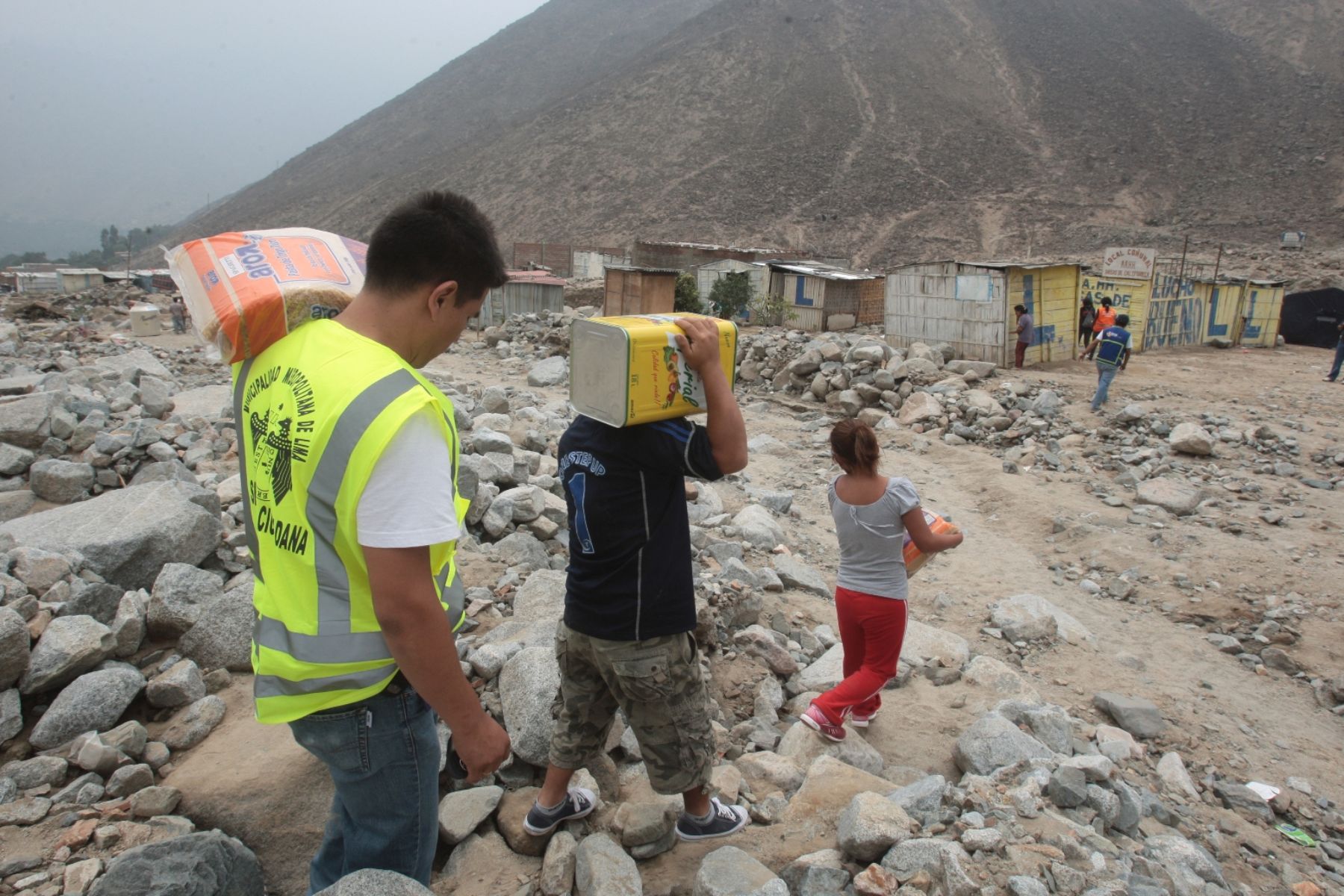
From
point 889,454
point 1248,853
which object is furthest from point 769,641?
point 889,454

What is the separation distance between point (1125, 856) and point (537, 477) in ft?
13.9

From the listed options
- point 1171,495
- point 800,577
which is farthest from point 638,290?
point 800,577

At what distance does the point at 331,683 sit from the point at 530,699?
134 cm

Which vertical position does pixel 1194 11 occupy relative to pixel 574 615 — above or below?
above

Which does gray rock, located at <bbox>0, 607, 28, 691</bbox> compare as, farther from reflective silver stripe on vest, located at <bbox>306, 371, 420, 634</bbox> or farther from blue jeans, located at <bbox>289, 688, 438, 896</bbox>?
reflective silver stripe on vest, located at <bbox>306, 371, 420, 634</bbox>

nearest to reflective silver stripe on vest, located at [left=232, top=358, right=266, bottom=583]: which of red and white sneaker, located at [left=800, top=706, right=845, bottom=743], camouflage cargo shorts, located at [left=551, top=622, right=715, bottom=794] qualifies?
camouflage cargo shorts, located at [left=551, top=622, right=715, bottom=794]

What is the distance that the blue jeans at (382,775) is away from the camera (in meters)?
1.49

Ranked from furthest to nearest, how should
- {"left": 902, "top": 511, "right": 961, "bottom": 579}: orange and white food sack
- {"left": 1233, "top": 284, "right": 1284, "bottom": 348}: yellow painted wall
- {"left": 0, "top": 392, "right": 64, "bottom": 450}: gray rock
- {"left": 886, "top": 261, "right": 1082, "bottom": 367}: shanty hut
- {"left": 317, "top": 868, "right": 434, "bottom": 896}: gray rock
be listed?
1. {"left": 1233, "top": 284, "right": 1284, "bottom": 348}: yellow painted wall
2. {"left": 886, "top": 261, "right": 1082, "bottom": 367}: shanty hut
3. {"left": 0, "top": 392, "right": 64, "bottom": 450}: gray rock
4. {"left": 902, "top": 511, "right": 961, "bottom": 579}: orange and white food sack
5. {"left": 317, "top": 868, "right": 434, "bottom": 896}: gray rock

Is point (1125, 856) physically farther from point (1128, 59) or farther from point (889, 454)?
point (1128, 59)

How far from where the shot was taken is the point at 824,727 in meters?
3.18

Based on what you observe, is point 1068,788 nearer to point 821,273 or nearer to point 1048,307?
point 1048,307

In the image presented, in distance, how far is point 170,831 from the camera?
7.36 ft

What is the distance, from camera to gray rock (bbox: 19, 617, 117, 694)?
2625 mm

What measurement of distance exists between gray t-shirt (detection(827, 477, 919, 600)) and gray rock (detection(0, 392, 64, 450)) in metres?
5.43
